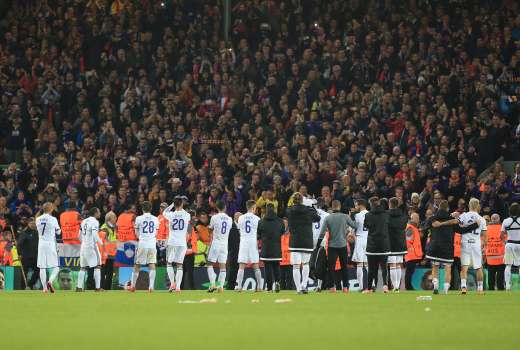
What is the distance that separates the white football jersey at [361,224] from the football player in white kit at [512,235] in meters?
3.50

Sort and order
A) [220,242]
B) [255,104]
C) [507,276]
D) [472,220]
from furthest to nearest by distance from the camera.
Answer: [255,104] < [507,276] < [220,242] < [472,220]

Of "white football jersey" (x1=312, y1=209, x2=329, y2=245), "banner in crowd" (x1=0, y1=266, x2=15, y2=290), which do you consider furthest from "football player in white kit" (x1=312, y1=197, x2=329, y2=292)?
"banner in crowd" (x1=0, y1=266, x2=15, y2=290)

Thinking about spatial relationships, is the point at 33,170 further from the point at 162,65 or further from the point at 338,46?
the point at 338,46

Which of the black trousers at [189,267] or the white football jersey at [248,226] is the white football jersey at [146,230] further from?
the white football jersey at [248,226]

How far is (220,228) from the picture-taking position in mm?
27938

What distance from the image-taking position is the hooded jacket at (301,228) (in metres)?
25.6

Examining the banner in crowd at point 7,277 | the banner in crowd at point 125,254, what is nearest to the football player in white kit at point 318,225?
the banner in crowd at point 125,254

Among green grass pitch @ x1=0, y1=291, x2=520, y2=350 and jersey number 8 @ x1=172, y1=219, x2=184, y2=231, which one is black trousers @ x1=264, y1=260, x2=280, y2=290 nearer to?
jersey number 8 @ x1=172, y1=219, x2=184, y2=231

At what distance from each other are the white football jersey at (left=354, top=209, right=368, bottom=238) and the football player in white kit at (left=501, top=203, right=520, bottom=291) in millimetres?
3497

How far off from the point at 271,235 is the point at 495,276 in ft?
22.6

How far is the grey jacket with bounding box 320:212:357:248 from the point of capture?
26156 millimetres

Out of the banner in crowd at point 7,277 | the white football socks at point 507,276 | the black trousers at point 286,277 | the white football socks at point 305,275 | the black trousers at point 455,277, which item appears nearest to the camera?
the white football socks at point 305,275

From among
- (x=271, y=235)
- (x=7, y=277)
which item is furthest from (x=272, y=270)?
(x=7, y=277)

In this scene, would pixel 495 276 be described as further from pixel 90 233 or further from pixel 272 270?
pixel 90 233
